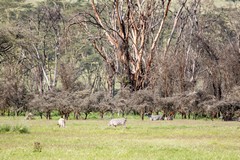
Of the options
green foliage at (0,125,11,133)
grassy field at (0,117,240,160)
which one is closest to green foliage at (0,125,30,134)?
green foliage at (0,125,11,133)

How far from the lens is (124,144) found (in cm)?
2155

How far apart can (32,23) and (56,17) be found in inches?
178

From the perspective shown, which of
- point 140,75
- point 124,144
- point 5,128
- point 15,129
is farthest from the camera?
point 140,75

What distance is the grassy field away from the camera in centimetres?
1698

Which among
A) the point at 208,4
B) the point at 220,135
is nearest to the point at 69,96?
the point at 220,135

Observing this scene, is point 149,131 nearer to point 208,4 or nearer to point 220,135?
point 220,135

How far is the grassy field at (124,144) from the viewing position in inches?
669

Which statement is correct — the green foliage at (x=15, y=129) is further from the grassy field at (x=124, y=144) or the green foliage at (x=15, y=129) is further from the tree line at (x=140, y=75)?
the tree line at (x=140, y=75)

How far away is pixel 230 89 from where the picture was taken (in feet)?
149

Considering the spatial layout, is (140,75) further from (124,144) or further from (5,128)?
(124,144)

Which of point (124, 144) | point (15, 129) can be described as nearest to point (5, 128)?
point (15, 129)

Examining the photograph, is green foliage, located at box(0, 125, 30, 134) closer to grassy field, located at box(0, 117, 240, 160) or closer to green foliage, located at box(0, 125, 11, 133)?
green foliage, located at box(0, 125, 11, 133)

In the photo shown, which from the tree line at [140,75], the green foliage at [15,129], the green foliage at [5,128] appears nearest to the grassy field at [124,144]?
the green foliage at [15,129]

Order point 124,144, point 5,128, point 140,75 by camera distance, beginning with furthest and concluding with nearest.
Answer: point 140,75
point 5,128
point 124,144
